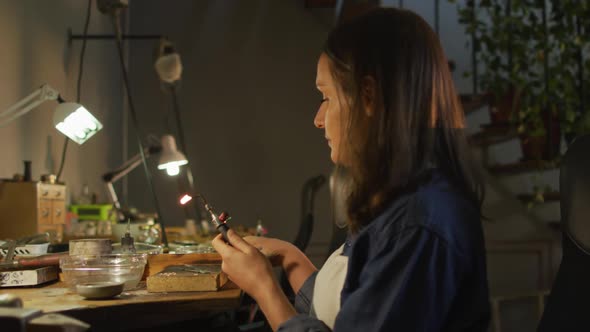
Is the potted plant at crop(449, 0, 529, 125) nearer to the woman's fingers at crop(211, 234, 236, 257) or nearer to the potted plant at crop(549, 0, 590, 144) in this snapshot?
the potted plant at crop(549, 0, 590, 144)

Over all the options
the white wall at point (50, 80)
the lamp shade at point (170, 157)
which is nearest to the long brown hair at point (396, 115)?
the lamp shade at point (170, 157)

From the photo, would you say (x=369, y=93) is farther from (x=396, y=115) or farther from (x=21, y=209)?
(x=21, y=209)

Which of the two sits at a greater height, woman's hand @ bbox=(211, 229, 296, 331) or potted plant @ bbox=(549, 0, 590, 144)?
potted plant @ bbox=(549, 0, 590, 144)

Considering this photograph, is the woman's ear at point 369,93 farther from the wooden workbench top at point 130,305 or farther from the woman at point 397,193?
the wooden workbench top at point 130,305

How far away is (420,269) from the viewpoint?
0.79 m

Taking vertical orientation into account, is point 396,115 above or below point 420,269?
above

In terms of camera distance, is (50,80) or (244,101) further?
(244,101)

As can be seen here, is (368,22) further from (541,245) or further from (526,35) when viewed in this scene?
(541,245)

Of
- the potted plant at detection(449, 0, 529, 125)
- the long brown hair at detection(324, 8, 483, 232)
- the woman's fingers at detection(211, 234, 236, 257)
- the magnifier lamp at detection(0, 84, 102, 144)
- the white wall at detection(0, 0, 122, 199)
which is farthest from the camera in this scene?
the potted plant at detection(449, 0, 529, 125)

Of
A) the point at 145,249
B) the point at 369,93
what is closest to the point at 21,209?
the point at 145,249

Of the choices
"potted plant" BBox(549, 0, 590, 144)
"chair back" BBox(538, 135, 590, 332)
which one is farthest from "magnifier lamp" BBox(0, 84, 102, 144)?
"potted plant" BBox(549, 0, 590, 144)

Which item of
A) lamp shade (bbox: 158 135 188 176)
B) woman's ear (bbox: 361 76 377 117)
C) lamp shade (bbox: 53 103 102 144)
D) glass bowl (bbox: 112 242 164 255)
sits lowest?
glass bowl (bbox: 112 242 164 255)

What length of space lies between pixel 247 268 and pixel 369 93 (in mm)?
412

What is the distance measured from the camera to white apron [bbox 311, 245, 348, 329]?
37.6 inches
